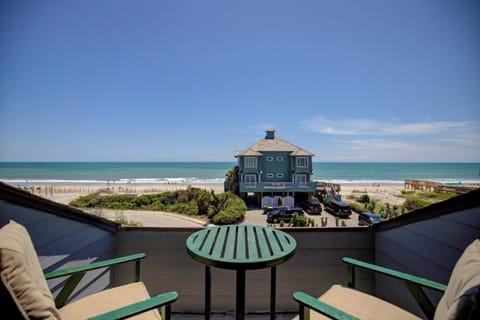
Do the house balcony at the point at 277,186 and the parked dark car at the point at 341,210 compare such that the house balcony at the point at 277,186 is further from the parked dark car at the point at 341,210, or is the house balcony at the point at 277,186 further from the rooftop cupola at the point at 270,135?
the rooftop cupola at the point at 270,135

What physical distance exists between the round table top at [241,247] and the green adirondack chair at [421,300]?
32cm

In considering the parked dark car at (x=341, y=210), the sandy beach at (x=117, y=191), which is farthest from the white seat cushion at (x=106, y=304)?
the sandy beach at (x=117, y=191)

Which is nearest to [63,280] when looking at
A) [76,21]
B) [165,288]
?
[165,288]

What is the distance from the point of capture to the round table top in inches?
53.2

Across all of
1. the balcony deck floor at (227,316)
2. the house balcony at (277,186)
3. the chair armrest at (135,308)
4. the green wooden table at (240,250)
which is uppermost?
the green wooden table at (240,250)

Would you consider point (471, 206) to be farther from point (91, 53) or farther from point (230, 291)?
point (91, 53)

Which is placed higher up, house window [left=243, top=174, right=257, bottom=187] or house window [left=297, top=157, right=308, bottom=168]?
house window [left=297, top=157, right=308, bottom=168]

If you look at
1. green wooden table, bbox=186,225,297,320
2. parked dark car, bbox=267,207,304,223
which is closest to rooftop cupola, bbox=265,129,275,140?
parked dark car, bbox=267,207,304,223

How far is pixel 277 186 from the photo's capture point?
14.6m

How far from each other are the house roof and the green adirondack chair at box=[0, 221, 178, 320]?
44.8 ft

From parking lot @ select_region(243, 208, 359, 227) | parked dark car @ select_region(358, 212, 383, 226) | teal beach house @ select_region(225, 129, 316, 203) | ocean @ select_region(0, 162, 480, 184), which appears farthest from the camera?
ocean @ select_region(0, 162, 480, 184)

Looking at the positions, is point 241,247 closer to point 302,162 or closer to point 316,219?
point 316,219

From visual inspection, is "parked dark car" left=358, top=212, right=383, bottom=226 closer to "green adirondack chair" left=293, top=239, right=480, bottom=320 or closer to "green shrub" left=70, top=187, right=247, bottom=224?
"green shrub" left=70, top=187, right=247, bottom=224

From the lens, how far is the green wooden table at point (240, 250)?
1.35 meters
